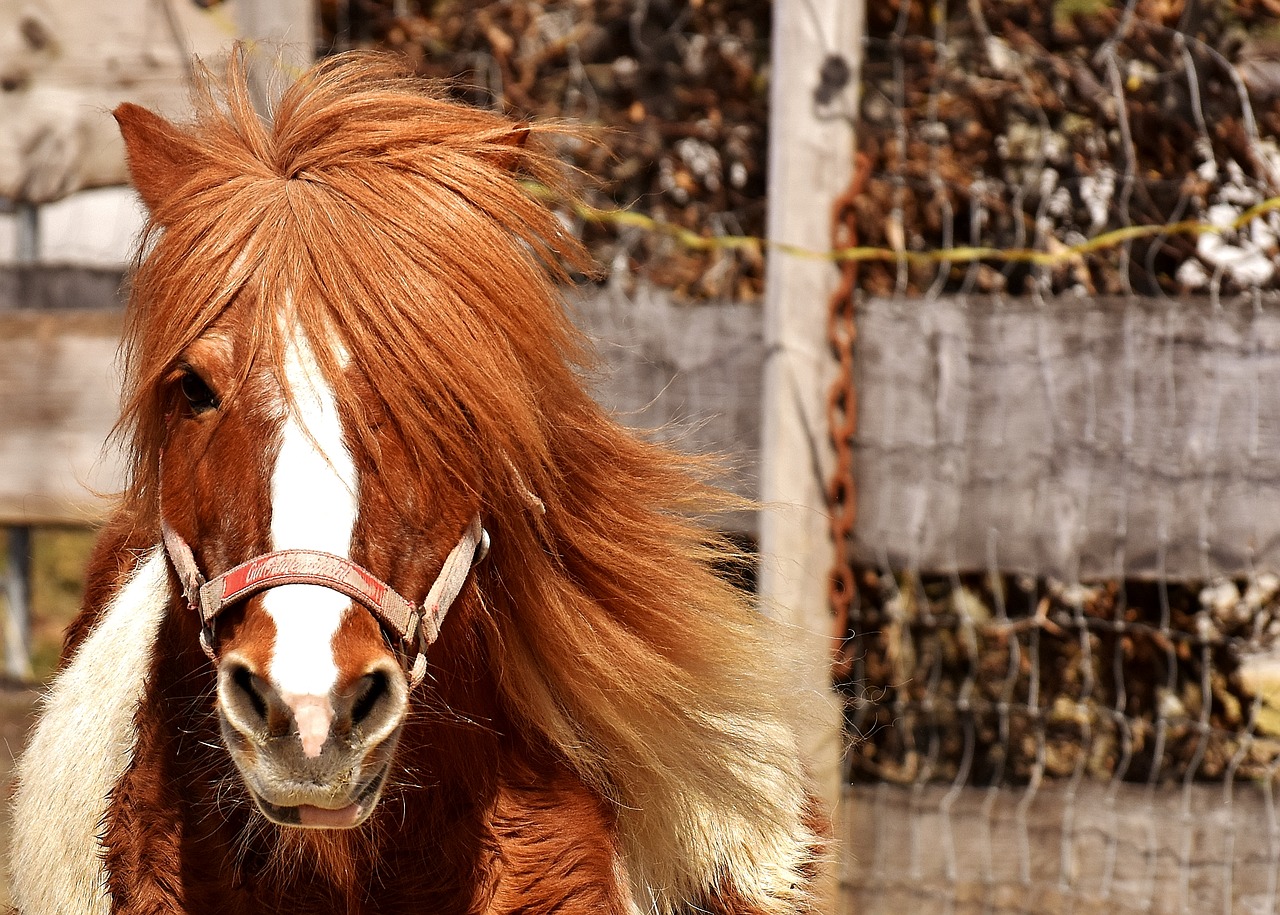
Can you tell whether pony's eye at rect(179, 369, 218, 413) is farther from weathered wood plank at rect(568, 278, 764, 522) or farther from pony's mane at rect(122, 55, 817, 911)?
weathered wood plank at rect(568, 278, 764, 522)

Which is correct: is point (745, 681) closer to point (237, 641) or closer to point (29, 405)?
point (237, 641)

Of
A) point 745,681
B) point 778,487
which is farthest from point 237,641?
point 778,487

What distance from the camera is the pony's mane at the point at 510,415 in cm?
144

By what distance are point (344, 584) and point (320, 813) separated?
0.81 feet

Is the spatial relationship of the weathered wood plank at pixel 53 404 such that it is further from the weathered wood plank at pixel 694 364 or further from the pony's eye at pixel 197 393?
the pony's eye at pixel 197 393

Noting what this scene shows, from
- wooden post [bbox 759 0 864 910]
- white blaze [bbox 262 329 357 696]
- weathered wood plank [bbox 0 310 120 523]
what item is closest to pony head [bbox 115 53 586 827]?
white blaze [bbox 262 329 357 696]

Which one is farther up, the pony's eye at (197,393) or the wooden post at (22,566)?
the pony's eye at (197,393)

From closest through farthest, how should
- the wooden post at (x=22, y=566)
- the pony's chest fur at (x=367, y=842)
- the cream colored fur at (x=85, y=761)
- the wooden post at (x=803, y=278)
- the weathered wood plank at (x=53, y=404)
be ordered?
the pony's chest fur at (x=367, y=842) → the cream colored fur at (x=85, y=761) → the wooden post at (x=803, y=278) → the weathered wood plank at (x=53, y=404) → the wooden post at (x=22, y=566)

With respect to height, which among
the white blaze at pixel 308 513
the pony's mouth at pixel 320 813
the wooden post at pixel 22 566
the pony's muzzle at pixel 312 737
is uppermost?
the white blaze at pixel 308 513

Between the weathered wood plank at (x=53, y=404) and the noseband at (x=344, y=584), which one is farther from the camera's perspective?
the weathered wood plank at (x=53, y=404)

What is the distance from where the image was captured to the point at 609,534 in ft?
5.73

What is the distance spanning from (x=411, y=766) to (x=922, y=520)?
4.65ft

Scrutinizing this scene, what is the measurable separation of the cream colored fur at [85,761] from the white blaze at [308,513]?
0.47m

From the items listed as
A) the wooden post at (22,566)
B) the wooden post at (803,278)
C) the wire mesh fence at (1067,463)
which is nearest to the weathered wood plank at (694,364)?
the wooden post at (803,278)
